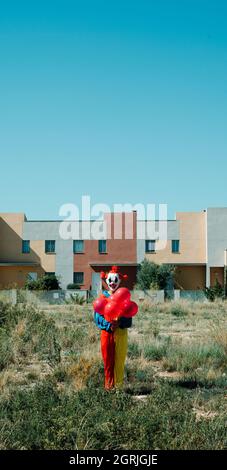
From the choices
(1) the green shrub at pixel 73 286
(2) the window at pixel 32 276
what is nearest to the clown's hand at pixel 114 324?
(1) the green shrub at pixel 73 286

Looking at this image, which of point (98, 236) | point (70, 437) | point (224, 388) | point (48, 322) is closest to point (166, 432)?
point (70, 437)

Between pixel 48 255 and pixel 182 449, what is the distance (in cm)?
4767

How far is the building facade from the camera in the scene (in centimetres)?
5150

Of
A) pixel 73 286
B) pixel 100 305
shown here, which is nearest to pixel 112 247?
pixel 73 286

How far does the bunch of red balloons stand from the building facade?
41.2 metres

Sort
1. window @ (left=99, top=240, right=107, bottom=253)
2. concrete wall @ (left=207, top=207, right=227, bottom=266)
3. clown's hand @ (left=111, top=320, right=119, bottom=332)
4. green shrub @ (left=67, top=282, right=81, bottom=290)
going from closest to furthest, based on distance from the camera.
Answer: clown's hand @ (left=111, top=320, right=119, bottom=332), green shrub @ (left=67, top=282, right=81, bottom=290), concrete wall @ (left=207, top=207, right=227, bottom=266), window @ (left=99, top=240, right=107, bottom=253)

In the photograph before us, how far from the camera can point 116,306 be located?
9.37 m

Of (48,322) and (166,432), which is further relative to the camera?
(48,322)

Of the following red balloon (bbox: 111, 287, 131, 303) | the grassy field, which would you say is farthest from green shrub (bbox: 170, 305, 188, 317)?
red balloon (bbox: 111, 287, 131, 303)

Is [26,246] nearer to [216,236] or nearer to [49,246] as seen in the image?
[49,246]

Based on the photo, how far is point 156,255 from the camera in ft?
172

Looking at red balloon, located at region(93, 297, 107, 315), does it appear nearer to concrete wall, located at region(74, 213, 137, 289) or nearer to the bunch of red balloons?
the bunch of red balloons
